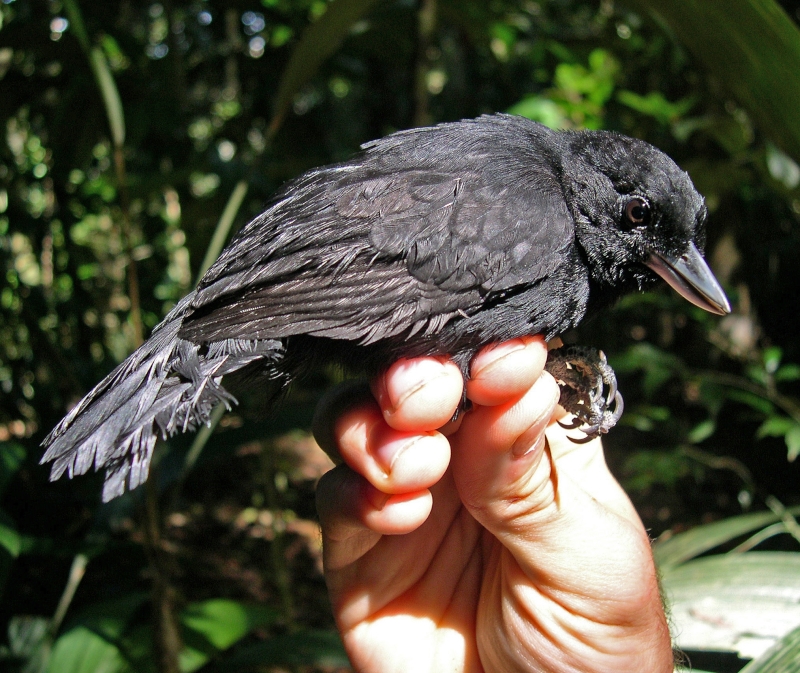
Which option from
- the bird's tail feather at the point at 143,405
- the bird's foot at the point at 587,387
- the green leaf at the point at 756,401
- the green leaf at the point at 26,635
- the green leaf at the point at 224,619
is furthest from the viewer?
the green leaf at the point at 756,401

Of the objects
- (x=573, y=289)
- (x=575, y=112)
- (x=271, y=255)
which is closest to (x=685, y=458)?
(x=575, y=112)

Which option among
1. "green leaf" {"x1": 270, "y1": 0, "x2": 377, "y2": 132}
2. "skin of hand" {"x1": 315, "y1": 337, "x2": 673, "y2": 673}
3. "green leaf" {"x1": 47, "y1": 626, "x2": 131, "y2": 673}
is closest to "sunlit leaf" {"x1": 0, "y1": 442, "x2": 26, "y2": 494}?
"green leaf" {"x1": 47, "y1": 626, "x2": 131, "y2": 673}

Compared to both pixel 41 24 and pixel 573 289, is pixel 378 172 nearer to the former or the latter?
pixel 573 289

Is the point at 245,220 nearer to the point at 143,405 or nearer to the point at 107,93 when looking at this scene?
the point at 107,93

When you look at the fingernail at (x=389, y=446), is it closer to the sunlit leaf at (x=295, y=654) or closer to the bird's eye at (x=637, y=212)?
the bird's eye at (x=637, y=212)

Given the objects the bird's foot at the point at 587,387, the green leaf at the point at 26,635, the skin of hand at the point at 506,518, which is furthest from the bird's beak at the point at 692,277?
the green leaf at the point at 26,635

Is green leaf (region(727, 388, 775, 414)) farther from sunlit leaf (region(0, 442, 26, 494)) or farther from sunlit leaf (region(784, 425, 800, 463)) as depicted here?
sunlit leaf (region(0, 442, 26, 494))
